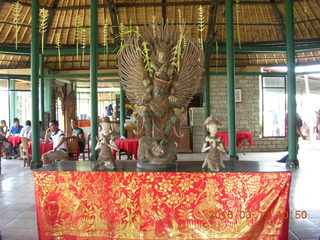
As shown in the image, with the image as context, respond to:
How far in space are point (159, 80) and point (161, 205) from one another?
3.81 feet

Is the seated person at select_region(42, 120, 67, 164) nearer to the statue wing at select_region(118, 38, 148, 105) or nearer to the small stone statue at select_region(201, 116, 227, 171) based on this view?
the statue wing at select_region(118, 38, 148, 105)

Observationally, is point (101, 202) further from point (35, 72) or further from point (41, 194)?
point (35, 72)

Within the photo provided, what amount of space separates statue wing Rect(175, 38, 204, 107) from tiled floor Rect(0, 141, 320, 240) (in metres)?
1.73

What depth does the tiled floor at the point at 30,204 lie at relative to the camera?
3414mm

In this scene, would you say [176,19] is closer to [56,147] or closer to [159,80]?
[56,147]

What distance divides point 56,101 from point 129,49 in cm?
1154

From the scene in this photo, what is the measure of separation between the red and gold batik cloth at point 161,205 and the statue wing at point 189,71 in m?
0.93

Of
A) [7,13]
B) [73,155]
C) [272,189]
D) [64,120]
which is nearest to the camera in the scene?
[272,189]

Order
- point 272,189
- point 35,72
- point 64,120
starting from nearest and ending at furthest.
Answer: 1. point 272,189
2. point 35,72
3. point 64,120

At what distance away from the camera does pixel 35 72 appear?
22.3 feet

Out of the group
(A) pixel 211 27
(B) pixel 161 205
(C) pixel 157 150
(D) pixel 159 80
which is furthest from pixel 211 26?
(B) pixel 161 205

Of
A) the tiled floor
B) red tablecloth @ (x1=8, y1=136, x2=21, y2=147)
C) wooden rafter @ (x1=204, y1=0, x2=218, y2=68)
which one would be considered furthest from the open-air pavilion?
the tiled floor

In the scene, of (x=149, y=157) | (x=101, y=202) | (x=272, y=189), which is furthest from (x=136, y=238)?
(x=272, y=189)

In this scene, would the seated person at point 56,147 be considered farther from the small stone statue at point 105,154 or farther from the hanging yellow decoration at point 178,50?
the hanging yellow decoration at point 178,50
